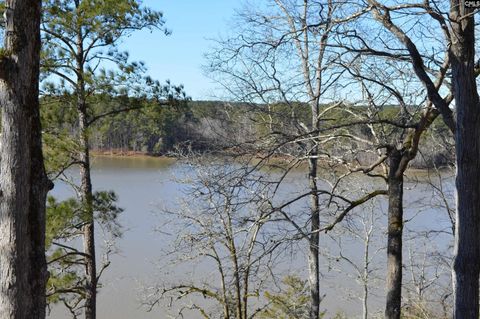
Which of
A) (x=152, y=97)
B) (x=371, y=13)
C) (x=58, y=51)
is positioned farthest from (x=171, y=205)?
(x=371, y=13)

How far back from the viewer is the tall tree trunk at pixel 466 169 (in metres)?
3.98

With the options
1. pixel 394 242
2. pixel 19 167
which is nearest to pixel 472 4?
pixel 394 242

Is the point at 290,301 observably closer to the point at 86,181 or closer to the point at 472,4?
the point at 86,181

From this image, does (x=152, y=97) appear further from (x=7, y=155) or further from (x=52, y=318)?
(x=52, y=318)

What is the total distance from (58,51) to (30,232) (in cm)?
465

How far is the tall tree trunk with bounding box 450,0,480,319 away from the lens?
3.98 metres

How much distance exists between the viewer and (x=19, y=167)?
3348 millimetres

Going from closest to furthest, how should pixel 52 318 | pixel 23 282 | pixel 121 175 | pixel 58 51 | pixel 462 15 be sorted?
pixel 23 282
pixel 462 15
pixel 58 51
pixel 52 318
pixel 121 175

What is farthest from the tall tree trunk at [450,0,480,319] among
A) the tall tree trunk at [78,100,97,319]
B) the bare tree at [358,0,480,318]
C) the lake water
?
the lake water

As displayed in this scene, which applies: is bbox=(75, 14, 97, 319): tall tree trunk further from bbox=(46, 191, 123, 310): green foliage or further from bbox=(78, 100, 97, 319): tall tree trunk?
bbox=(46, 191, 123, 310): green foliage

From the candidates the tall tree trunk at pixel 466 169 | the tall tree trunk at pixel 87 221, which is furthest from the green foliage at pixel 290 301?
the tall tree trunk at pixel 466 169

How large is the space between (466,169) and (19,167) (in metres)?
3.33

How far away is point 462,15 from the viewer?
4.01 metres

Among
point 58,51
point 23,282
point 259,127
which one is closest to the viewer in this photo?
point 23,282
